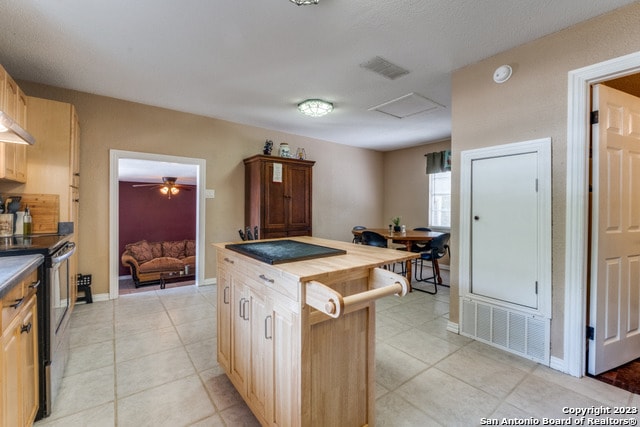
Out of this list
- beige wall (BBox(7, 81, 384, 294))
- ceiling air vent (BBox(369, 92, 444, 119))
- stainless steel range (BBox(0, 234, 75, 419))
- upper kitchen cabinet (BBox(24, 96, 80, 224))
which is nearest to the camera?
stainless steel range (BBox(0, 234, 75, 419))

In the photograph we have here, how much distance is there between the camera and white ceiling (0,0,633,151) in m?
1.86

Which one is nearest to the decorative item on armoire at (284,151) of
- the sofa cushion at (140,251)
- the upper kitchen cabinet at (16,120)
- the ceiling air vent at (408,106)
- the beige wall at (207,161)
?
the beige wall at (207,161)

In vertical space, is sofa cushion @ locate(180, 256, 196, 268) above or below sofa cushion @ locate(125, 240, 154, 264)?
below

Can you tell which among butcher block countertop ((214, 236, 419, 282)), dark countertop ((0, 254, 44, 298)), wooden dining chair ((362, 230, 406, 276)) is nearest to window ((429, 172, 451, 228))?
wooden dining chair ((362, 230, 406, 276))

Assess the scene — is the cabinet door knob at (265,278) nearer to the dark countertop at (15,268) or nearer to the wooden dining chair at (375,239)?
the dark countertop at (15,268)

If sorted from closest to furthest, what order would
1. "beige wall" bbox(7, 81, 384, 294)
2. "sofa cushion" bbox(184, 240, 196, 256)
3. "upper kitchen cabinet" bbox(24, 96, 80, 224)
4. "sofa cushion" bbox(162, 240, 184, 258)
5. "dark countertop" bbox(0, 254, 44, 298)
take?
"dark countertop" bbox(0, 254, 44, 298)
"upper kitchen cabinet" bbox(24, 96, 80, 224)
"beige wall" bbox(7, 81, 384, 294)
"sofa cushion" bbox(162, 240, 184, 258)
"sofa cushion" bbox(184, 240, 196, 256)

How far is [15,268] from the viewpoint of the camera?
1.26 metres

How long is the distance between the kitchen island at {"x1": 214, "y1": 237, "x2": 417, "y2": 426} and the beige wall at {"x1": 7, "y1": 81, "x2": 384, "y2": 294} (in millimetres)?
2831

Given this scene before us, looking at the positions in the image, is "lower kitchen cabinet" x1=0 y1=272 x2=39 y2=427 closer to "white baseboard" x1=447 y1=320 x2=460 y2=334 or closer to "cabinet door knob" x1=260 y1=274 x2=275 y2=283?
"cabinet door knob" x1=260 y1=274 x2=275 y2=283

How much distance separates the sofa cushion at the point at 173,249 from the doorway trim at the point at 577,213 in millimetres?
8825

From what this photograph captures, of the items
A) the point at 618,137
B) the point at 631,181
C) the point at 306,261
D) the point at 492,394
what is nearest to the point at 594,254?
the point at 631,181

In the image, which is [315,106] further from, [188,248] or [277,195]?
[188,248]

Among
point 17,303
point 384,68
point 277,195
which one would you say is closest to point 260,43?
point 384,68

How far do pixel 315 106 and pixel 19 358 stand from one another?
3.26 meters
